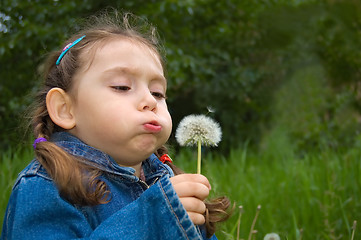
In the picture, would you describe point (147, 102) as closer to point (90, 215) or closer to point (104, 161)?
point (104, 161)

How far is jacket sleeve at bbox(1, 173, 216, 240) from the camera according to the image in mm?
1176

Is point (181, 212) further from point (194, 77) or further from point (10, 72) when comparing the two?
point (194, 77)

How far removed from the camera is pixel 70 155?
1.32 m

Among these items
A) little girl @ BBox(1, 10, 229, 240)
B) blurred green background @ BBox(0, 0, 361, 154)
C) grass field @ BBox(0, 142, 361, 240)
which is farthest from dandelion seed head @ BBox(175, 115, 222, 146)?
blurred green background @ BBox(0, 0, 361, 154)

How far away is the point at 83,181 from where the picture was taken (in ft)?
4.16

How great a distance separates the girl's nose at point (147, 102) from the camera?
1.32 meters

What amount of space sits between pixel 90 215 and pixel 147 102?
371mm

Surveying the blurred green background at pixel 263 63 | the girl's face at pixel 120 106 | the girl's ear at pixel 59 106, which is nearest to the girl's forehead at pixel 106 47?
the girl's face at pixel 120 106

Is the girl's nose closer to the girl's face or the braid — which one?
the girl's face

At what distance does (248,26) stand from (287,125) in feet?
3.73

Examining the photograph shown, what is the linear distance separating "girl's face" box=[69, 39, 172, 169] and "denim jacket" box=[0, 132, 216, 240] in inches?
3.6

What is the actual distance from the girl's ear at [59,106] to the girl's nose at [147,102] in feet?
0.79

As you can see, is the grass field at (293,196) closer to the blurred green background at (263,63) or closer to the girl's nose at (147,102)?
the girl's nose at (147,102)

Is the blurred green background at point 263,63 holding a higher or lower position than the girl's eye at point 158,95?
lower
